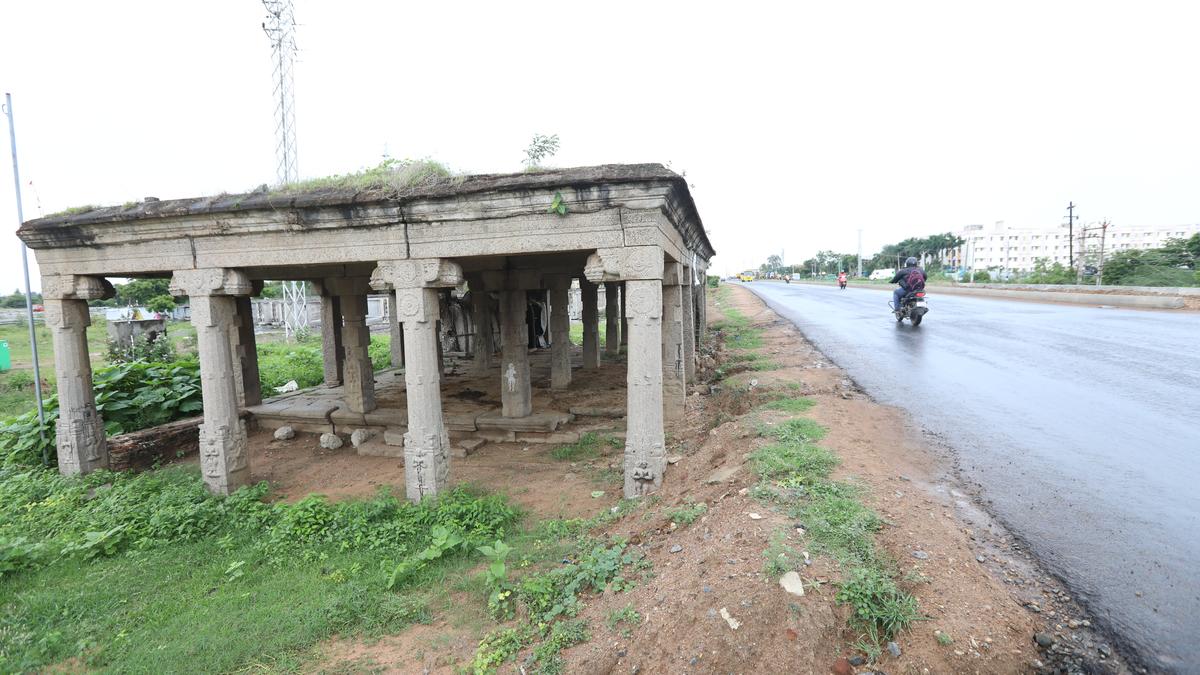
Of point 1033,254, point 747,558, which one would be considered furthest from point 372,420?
point 1033,254

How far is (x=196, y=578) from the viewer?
499 centimetres

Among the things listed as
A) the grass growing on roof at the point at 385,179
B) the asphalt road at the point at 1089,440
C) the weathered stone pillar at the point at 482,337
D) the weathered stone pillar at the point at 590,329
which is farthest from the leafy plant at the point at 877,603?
the weathered stone pillar at the point at 482,337

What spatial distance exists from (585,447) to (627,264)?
12.7 ft

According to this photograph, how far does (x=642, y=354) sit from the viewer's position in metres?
5.50

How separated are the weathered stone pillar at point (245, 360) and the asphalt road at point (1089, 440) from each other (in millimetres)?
11489

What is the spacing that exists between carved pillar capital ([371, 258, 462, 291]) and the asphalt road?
5.42 m

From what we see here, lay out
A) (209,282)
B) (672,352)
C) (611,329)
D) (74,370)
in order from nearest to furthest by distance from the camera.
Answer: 1. (209,282)
2. (74,370)
3. (672,352)
4. (611,329)

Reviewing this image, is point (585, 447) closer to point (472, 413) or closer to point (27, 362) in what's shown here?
point (472, 413)

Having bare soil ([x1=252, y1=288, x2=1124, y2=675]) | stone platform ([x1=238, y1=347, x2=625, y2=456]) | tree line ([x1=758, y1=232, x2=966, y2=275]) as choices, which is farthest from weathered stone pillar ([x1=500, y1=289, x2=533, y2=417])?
tree line ([x1=758, y1=232, x2=966, y2=275])

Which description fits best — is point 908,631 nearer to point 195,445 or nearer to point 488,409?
point 488,409

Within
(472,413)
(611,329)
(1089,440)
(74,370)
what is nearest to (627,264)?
(1089,440)

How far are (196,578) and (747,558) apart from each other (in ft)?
16.5

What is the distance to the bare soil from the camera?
2729 millimetres

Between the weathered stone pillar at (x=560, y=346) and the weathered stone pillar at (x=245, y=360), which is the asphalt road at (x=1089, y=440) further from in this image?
the weathered stone pillar at (x=245, y=360)
